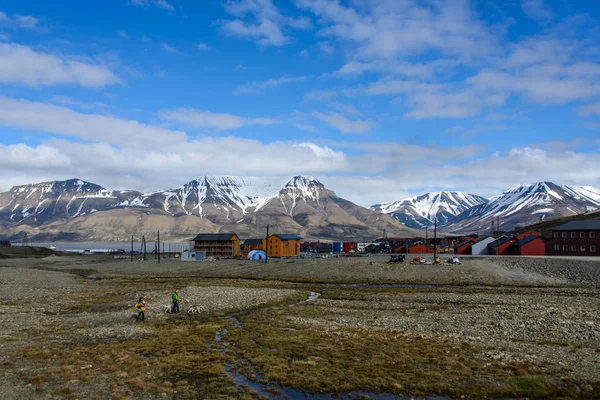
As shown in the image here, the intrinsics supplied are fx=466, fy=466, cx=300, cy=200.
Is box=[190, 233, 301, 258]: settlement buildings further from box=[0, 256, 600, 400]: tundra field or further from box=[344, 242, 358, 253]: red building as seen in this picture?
box=[0, 256, 600, 400]: tundra field

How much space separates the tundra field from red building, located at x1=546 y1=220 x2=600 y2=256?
54348 millimetres

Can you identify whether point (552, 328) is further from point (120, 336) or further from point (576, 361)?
point (120, 336)

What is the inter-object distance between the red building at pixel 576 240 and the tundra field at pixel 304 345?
5435 cm

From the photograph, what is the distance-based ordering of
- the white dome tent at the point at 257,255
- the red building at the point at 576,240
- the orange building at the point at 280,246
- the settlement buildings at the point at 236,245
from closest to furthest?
the red building at the point at 576,240 → the white dome tent at the point at 257,255 → the orange building at the point at 280,246 → the settlement buildings at the point at 236,245

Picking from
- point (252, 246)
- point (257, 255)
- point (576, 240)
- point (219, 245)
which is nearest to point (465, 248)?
point (576, 240)

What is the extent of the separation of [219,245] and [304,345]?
12286cm

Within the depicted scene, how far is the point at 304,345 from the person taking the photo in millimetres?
25453

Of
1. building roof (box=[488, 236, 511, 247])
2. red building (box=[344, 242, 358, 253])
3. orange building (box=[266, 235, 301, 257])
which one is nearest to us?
building roof (box=[488, 236, 511, 247])

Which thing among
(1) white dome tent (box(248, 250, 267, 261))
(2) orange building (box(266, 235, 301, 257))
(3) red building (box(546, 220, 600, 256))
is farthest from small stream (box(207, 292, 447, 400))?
(2) orange building (box(266, 235, 301, 257))

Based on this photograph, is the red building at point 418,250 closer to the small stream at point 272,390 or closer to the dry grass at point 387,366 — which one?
the dry grass at point 387,366

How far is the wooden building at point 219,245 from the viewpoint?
473 feet

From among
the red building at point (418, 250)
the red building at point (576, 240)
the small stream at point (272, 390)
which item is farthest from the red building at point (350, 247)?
the small stream at point (272, 390)

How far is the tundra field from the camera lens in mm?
18500

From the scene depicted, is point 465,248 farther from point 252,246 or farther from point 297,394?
point 297,394
